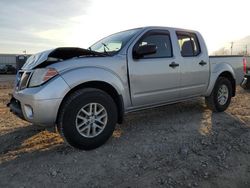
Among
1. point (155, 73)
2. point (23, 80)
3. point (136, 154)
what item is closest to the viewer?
point (136, 154)

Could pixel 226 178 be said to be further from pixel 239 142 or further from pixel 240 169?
pixel 239 142

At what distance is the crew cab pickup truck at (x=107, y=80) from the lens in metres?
3.99

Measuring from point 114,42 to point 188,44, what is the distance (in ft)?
5.43

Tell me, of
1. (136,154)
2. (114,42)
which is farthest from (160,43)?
(136,154)

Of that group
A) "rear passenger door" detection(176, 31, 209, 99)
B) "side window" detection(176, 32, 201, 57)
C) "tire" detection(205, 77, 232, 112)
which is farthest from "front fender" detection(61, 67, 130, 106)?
"tire" detection(205, 77, 232, 112)

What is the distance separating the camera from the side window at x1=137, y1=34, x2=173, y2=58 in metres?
5.30

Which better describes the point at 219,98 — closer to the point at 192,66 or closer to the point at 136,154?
the point at 192,66

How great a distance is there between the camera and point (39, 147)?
4.45 meters

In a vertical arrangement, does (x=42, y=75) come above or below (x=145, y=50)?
below

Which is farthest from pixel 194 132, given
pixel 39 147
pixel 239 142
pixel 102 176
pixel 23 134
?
pixel 23 134

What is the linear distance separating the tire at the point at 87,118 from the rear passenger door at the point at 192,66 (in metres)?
1.91

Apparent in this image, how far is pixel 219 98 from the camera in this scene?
267 inches

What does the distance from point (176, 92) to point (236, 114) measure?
74.1 inches

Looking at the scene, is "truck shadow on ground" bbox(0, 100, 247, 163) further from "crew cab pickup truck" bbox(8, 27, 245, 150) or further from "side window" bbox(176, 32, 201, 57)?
"side window" bbox(176, 32, 201, 57)
